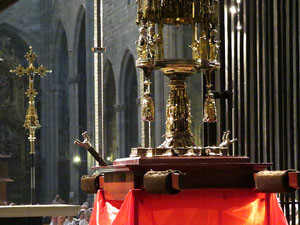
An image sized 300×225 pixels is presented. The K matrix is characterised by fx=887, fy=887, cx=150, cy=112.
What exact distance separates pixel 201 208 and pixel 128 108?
22.5 m

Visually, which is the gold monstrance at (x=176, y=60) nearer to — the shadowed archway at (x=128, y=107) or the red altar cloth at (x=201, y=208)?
the red altar cloth at (x=201, y=208)

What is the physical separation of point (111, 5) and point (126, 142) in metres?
4.22

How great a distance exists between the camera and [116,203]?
17.8 feet

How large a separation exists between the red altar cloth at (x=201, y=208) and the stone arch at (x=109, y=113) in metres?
22.9

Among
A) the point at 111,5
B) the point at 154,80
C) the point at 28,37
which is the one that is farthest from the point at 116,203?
the point at 28,37

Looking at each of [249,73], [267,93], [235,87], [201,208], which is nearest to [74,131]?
[235,87]

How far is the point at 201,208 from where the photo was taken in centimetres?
487

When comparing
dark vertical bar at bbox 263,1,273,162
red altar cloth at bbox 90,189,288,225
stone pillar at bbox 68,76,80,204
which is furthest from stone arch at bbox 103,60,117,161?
red altar cloth at bbox 90,189,288,225

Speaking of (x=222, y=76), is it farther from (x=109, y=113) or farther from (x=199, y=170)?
(x=109, y=113)

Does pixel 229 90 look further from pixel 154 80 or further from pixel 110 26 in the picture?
pixel 110 26

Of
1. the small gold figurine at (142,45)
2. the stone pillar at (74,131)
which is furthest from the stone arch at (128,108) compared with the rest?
the small gold figurine at (142,45)

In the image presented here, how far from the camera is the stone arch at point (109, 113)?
28172 mm

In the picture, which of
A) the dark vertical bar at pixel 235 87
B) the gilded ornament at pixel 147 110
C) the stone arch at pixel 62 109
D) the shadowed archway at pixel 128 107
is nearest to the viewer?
the gilded ornament at pixel 147 110

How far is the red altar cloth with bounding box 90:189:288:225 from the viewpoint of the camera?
479cm
